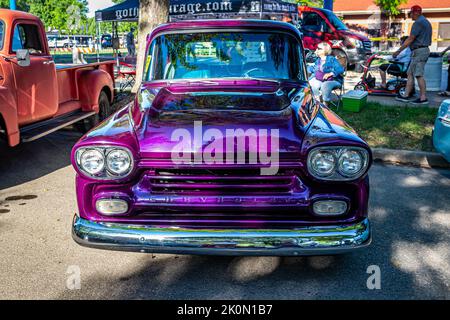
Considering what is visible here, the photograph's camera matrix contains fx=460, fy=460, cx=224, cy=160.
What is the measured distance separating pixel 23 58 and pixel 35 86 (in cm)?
62

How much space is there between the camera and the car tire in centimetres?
795

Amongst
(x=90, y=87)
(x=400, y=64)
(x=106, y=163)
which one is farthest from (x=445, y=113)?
(x=400, y=64)

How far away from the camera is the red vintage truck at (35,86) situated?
538 cm

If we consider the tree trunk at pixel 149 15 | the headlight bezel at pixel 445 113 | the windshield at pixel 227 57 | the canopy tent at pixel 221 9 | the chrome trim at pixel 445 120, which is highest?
the canopy tent at pixel 221 9

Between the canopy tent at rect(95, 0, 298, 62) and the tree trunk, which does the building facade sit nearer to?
the canopy tent at rect(95, 0, 298, 62)

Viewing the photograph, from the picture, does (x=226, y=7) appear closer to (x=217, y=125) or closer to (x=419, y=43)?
(x=419, y=43)

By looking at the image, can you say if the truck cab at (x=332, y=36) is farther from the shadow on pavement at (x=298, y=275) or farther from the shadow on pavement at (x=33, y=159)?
the shadow on pavement at (x=298, y=275)

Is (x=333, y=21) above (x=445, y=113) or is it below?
above

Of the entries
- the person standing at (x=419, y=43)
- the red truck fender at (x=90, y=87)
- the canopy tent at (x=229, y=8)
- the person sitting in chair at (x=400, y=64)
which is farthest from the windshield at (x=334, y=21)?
the red truck fender at (x=90, y=87)

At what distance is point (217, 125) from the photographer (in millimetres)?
2857

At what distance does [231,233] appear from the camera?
8.91 ft

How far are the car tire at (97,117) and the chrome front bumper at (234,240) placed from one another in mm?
5481

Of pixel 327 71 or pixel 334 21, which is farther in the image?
pixel 334 21
